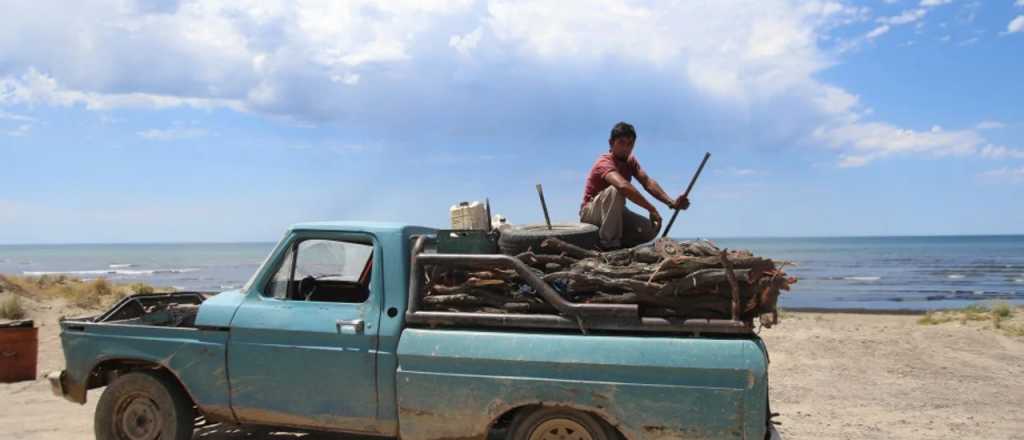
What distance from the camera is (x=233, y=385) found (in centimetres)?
552

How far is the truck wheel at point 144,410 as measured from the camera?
5.78m

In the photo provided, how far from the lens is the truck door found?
5.25 meters

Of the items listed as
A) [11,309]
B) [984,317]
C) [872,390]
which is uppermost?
[11,309]

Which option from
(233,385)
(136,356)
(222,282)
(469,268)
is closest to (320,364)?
(233,385)

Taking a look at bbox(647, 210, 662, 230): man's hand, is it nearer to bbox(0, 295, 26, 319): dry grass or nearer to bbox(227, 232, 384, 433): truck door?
bbox(227, 232, 384, 433): truck door

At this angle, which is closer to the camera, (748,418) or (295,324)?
(748,418)

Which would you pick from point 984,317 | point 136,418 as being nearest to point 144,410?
point 136,418

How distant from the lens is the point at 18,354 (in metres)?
8.95

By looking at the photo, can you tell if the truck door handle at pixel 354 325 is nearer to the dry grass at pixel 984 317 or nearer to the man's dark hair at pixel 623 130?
the man's dark hair at pixel 623 130

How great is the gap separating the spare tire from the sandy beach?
9.65 feet

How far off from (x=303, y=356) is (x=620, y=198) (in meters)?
2.69

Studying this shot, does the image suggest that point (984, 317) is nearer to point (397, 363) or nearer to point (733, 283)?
point (733, 283)

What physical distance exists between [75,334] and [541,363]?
3.84 metres

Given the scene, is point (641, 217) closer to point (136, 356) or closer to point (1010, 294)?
point (136, 356)
